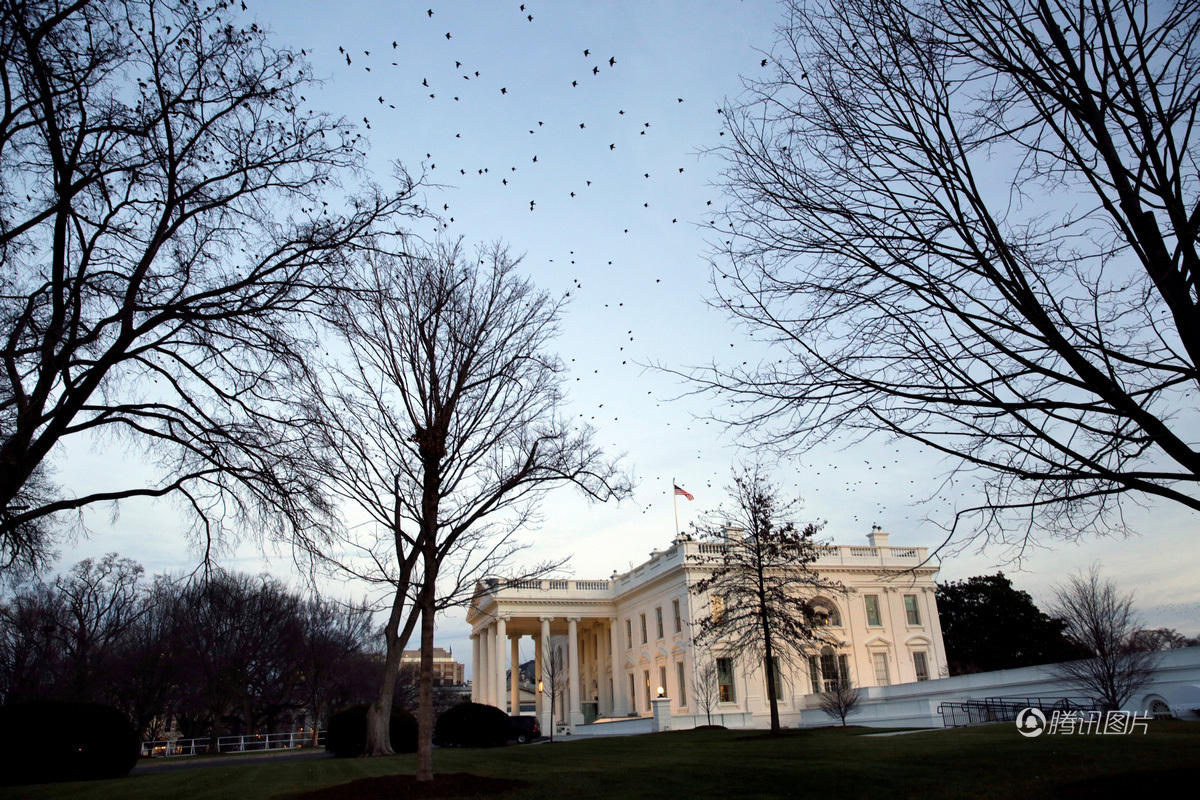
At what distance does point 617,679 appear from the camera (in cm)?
5109

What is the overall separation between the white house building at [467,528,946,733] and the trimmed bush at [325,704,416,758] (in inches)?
408

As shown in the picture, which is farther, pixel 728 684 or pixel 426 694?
pixel 728 684

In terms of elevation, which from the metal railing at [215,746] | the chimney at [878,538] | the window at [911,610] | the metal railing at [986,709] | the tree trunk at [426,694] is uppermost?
the chimney at [878,538]

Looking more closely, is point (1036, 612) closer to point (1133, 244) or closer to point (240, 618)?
point (240, 618)

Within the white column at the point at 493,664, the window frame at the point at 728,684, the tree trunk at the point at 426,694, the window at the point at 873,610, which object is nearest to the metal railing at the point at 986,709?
the window frame at the point at 728,684

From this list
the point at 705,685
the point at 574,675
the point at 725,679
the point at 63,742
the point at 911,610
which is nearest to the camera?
the point at 63,742

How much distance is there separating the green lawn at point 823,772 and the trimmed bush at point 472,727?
27.5 feet

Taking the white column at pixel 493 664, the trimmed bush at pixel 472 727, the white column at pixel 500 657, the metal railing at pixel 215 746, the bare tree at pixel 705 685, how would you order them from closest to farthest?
1. the trimmed bush at pixel 472 727
2. the bare tree at pixel 705 685
3. the metal railing at pixel 215 746
4. the white column at pixel 500 657
5. the white column at pixel 493 664

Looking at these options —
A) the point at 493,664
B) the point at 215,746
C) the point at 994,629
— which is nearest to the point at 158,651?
the point at 215,746

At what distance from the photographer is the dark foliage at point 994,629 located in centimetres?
5478

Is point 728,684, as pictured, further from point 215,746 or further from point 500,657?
point 215,746

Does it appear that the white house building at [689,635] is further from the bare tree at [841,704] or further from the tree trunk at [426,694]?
the tree trunk at [426,694]

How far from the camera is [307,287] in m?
9.12

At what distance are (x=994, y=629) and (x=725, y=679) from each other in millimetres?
28400
